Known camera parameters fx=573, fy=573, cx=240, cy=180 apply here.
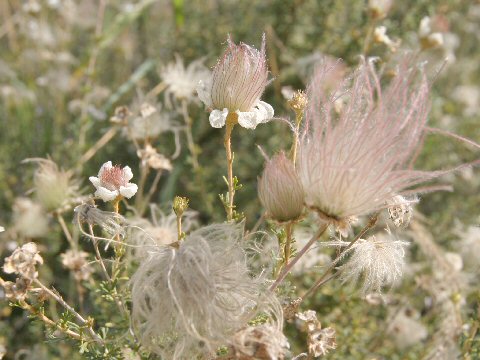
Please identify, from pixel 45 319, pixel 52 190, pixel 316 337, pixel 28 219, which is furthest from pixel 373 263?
pixel 28 219

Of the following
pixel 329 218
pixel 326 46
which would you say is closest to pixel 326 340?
pixel 329 218

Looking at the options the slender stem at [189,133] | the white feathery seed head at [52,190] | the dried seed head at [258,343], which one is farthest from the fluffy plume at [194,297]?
the slender stem at [189,133]

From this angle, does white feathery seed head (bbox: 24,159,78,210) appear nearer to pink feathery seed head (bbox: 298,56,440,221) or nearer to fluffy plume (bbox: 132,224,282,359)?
fluffy plume (bbox: 132,224,282,359)

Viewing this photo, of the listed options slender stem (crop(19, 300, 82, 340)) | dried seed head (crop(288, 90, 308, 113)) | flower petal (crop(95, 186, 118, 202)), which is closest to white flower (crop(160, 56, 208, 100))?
dried seed head (crop(288, 90, 308, 113))

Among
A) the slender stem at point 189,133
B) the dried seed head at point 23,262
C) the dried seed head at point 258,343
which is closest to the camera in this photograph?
the dried seed head at point 258,343

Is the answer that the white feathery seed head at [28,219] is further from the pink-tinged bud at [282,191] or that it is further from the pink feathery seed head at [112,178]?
the pink-tinged bud at [282,191]

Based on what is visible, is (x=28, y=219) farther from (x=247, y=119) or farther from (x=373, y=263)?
(x=373, y=263)
